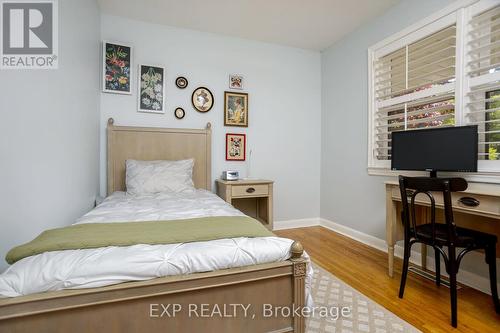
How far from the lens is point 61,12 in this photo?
1761mm

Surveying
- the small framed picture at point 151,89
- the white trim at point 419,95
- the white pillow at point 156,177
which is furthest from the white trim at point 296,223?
the small framed picture at point 151,89

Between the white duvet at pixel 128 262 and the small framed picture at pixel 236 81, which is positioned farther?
A: the small framed picture at pixel 236 81

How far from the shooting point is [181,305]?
43.1 inches

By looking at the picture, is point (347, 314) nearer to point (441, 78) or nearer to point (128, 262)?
point (128, 262)

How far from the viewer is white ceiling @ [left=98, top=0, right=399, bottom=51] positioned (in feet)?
8.77

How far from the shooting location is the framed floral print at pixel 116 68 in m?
2.86

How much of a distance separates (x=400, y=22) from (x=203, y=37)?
2271 mm

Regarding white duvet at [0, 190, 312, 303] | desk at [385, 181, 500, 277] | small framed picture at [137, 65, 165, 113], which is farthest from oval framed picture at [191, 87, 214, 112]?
white duvet at [0, 190, 312, 303]

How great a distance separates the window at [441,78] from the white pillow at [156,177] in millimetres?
2144

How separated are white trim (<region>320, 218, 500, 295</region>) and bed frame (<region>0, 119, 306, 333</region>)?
67.2 inches

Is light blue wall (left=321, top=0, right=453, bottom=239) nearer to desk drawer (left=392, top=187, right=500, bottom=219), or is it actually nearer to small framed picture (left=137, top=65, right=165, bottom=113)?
desk drawer (left=392, top=187, right=500, bottom=219)

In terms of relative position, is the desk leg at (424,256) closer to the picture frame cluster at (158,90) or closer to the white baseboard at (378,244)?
the white baseboard at (378,244)

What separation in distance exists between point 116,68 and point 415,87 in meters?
3.18

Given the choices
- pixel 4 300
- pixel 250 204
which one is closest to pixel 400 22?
pixel 250 204
